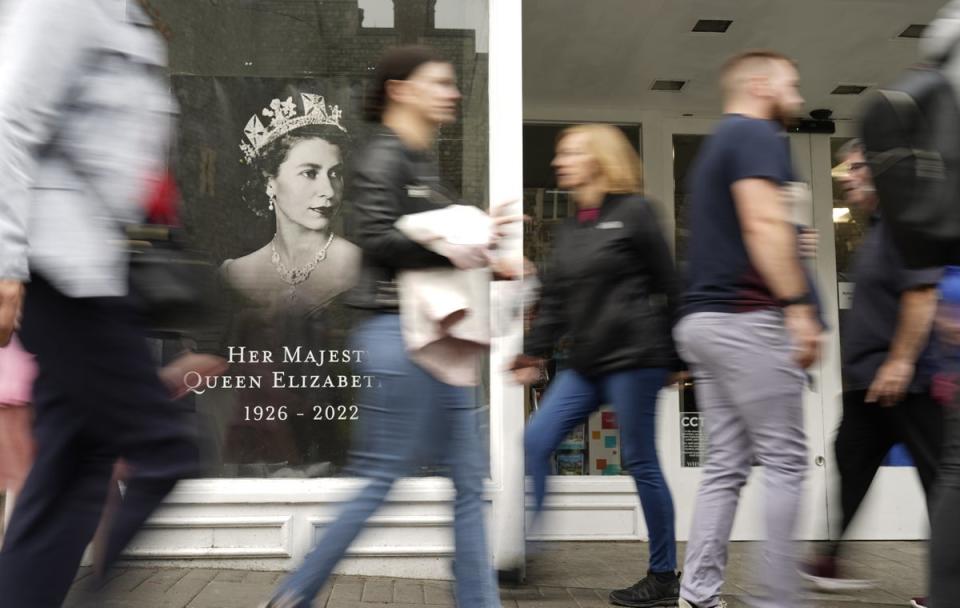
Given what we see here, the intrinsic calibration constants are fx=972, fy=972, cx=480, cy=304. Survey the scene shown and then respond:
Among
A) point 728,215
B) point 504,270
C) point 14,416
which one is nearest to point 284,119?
point 14,416

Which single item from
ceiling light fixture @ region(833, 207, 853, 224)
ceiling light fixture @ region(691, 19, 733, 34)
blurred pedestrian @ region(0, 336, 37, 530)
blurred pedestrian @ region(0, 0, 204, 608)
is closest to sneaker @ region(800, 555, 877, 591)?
blurred pedestrian @ region(0, 0, 204, 608)

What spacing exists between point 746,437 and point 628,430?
73 cm

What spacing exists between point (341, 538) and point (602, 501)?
3.70 metres

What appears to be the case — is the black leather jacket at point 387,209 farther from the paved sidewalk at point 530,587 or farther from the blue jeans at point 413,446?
the paved sidewalk at point 530,587

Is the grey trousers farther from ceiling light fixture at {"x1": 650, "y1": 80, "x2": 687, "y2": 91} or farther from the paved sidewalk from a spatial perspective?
ceiling light fixture at {"x1": 650, "y1": 80, "x2": 687, "y2": 91}

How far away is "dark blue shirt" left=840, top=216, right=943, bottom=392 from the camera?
3.47 meters

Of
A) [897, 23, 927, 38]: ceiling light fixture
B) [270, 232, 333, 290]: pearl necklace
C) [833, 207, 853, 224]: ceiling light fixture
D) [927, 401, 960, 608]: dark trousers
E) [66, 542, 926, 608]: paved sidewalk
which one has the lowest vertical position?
[66, 542, 926, 608]: paved sidewalk

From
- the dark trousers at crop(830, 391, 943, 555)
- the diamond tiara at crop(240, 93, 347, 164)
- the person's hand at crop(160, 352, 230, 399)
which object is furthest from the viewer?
the diamond tiara at crop(240, 93, 347, 164)

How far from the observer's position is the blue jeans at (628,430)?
143 inches

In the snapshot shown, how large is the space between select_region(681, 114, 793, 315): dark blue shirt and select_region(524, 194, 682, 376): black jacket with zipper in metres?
0.56

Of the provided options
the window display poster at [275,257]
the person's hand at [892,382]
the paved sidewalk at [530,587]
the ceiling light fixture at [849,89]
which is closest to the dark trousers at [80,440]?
the paved sidewalk at [530,587]

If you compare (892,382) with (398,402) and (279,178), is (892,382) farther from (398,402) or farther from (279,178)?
(279,178)

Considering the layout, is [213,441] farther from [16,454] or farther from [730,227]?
[730,227]

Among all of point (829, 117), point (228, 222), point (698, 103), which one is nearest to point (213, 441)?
point (228, 222)
